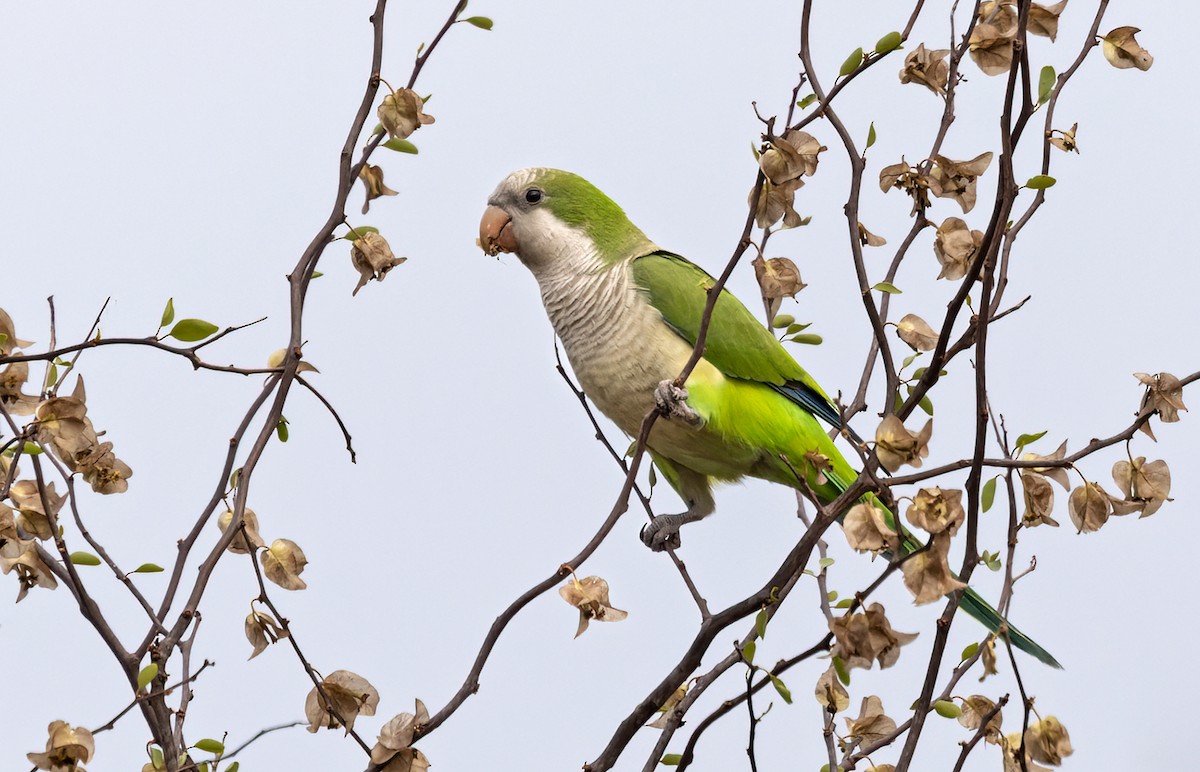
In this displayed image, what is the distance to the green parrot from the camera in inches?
99.3

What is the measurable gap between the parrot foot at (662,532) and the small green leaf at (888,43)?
4.45 feet

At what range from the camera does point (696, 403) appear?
7.89ft

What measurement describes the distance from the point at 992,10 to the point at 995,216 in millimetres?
463

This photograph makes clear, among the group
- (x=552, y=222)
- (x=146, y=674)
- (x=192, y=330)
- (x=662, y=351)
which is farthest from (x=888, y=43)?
(x=552, y=222)

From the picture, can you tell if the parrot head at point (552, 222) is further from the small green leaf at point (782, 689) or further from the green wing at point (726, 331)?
the small green leaf at point (782, 689)

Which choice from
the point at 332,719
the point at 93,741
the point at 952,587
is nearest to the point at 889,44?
the point at 952,587

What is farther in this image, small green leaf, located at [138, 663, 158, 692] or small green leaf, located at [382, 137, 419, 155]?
small green leaf, located at [382, 137, 419, 155]

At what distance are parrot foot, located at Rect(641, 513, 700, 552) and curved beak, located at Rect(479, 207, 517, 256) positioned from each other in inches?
29.7

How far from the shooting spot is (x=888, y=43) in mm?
1528

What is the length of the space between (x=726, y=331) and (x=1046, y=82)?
3.51ft

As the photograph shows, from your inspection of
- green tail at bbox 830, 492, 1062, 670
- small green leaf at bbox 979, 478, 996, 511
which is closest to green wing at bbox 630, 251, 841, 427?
green tail at bbox 830, 492, 1062, 670

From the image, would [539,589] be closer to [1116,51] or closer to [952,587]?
[952,587]

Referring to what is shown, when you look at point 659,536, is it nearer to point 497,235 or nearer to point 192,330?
point 497,235

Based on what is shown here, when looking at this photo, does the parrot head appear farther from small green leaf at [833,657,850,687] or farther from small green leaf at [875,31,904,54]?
small green leaf at [833,657,850,687]
